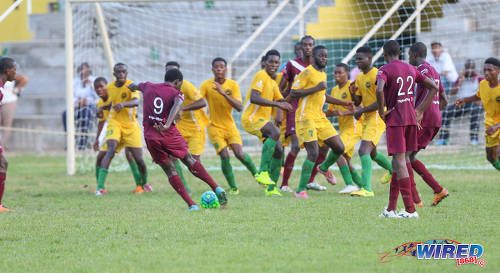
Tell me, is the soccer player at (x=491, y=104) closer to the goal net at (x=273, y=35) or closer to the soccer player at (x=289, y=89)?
the soccer player at (x=289, y=89)

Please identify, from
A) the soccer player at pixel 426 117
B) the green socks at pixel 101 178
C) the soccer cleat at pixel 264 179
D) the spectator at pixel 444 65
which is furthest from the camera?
the spectator at pixel 444 65

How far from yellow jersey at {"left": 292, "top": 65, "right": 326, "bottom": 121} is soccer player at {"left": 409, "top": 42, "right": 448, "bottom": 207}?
1741 mm

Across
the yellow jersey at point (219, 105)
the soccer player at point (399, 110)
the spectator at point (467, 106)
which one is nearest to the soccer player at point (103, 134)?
the yellow jersey at point (219, 105)

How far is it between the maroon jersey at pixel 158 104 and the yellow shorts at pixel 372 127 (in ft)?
10.5

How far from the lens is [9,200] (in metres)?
15.7

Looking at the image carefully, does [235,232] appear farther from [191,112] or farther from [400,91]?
[191,112]

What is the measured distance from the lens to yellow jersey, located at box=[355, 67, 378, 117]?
15.0m

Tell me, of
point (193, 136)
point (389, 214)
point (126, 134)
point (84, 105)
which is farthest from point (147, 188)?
point (84, 105)

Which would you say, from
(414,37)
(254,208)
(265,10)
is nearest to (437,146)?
(414,37)

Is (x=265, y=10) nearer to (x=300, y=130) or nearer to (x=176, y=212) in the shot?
(x=300, y=130)

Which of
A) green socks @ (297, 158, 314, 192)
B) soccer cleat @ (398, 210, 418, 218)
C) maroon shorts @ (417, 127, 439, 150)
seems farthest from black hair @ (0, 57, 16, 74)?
soccer cleat @ (398, 210, 418, 218)

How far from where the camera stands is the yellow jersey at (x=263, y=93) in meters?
15.9

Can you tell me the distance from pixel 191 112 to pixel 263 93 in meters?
1.35

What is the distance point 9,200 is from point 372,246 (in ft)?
24.9
